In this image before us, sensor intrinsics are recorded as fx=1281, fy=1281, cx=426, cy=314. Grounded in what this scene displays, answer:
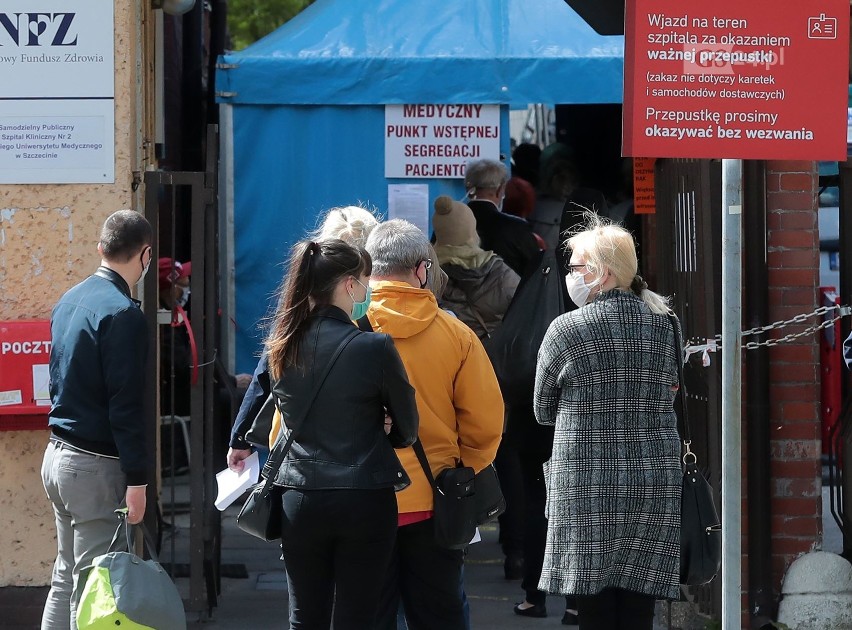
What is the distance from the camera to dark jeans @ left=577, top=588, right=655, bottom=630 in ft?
13.7

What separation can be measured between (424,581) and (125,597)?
3.40 ft

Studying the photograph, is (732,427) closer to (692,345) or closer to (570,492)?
(570,492)

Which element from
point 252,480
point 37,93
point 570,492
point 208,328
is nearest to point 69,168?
point 37,93

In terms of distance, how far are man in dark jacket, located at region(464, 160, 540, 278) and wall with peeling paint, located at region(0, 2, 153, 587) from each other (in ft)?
7.41

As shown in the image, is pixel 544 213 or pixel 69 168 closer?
pixel 69 168

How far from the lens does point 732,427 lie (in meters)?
3.78

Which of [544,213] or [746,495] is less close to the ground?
[544,213]

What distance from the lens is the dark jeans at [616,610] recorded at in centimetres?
416

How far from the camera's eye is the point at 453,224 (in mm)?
6512

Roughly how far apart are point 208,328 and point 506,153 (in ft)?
8.74

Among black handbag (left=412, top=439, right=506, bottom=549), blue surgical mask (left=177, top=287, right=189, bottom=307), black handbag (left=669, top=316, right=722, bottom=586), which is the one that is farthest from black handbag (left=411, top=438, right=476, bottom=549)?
blue surgical mask (left=177, top=287, right=189, bottom=307)

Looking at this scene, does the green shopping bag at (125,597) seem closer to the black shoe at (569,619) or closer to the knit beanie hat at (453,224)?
the black shoe at (569,619)

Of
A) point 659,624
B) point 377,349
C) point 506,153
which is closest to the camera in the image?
point 377,349

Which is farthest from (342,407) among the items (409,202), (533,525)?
(409,202)
